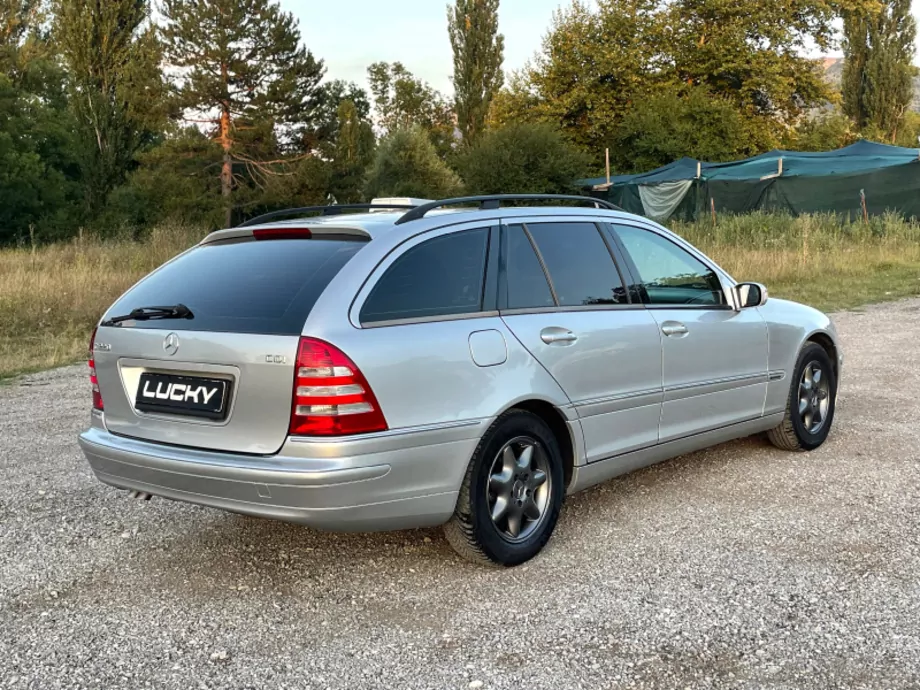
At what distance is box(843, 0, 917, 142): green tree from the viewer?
51531mm

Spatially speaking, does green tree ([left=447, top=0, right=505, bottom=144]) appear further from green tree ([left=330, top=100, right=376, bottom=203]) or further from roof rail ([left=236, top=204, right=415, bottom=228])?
roof rail ([left=236, top=204, right=415, bottom=228])

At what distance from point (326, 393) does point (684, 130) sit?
131 ft

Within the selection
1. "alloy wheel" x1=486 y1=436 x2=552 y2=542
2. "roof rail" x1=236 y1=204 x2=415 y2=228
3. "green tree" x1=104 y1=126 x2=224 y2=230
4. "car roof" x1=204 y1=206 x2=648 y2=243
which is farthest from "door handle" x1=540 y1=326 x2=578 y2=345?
"green tree" x1=104 y1=126 x2=224 y2=230

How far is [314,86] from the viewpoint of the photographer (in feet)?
136

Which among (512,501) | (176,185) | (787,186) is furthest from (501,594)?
(176,185)

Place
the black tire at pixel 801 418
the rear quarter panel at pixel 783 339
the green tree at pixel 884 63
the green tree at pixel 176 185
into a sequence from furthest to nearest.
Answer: the green tree at pixel 884 63, the green tree at pixel 176 185, the black tire at pixel 801 418, the rear quarter panel at pixel 783 339

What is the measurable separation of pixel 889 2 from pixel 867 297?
45875 mm

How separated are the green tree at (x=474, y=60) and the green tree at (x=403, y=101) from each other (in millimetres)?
21606

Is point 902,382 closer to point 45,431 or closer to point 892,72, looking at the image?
point 45,431

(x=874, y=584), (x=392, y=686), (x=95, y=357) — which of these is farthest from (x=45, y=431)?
(x=874, y=584)

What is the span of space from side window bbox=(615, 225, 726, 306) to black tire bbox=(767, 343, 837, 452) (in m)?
0.89

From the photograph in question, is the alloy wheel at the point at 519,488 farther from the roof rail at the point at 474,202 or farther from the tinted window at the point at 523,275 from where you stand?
the roof rail at the point at 474,202

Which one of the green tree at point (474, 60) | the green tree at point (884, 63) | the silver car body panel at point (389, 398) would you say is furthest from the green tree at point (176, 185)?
the green tree at point (884, 63)

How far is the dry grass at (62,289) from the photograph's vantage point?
10922 mm
